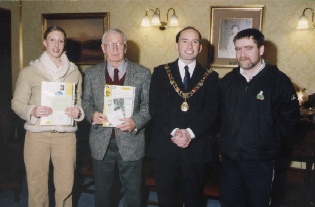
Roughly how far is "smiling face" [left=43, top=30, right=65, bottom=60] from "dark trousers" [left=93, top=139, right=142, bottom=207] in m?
0.86

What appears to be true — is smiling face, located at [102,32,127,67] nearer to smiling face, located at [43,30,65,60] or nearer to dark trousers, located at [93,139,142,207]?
smiling face, located at [43,30,65,60]

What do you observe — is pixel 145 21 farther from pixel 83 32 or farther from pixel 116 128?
pixel 116 128

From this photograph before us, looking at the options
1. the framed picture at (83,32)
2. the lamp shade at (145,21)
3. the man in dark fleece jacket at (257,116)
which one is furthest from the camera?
the framed picture at (83,32)

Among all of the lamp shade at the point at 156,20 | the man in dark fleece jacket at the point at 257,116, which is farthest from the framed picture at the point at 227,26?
the man in dark fleece jacket at the point at 257,116

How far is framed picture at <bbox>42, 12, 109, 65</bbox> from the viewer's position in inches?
184

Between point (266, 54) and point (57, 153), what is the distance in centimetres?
308

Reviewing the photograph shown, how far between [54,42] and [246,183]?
1.87 m

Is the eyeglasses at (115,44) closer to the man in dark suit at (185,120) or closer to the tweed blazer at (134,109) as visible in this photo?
the tweed blazer at (134,109)

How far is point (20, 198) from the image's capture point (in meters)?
3.53

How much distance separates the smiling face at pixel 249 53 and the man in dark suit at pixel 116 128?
0.78 metres

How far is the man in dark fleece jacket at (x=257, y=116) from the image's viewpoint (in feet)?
7.18

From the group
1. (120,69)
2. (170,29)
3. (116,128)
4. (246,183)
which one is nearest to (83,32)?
(170,29)

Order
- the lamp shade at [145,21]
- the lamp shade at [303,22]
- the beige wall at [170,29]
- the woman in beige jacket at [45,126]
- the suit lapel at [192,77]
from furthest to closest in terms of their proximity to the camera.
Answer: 1. the lamp shade at [145,21]
2. the beige wall at [170,29]
3. the lamp shade at [303,22]
4. the woman in beige jacket at [45,126]
5. the suit lapel at [192,77]

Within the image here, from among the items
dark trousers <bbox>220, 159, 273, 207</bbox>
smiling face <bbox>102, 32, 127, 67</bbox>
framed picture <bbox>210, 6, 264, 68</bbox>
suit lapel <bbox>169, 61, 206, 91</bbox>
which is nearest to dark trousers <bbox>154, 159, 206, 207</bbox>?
dark trousers <bbox>220, 159, 273, 207</bbox>
